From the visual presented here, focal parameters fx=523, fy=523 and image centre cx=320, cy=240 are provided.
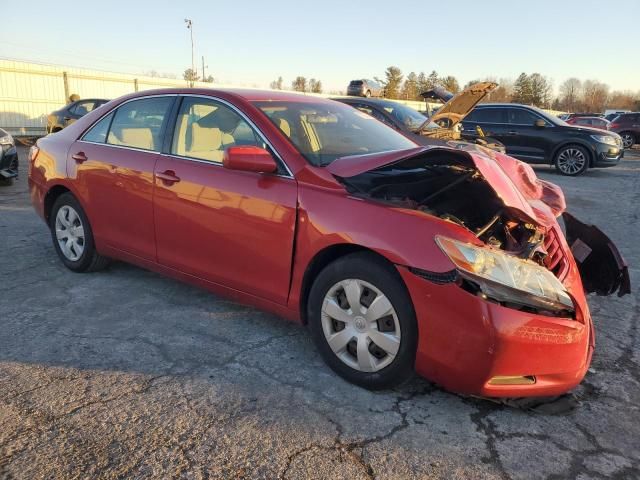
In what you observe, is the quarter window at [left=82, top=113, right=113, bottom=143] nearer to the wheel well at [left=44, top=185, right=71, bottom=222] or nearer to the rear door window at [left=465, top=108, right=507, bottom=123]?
the wheel well at [left=44, top=185, right=71, bottom=222]

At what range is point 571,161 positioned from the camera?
12.8 metres

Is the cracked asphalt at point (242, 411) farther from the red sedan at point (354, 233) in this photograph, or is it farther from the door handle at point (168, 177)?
the door handle at point (168, 177)

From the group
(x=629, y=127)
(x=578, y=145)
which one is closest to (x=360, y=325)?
(x=578, y=145)

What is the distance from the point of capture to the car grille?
2.77 meters

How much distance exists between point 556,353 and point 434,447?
0.73 meters

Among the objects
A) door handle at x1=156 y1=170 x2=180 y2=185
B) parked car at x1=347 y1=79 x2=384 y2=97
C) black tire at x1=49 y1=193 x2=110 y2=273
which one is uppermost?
parked car at x1=347 y1=79 x2=384 y2=97

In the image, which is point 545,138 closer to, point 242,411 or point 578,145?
point 578,145

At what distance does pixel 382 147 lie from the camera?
12.0 ft

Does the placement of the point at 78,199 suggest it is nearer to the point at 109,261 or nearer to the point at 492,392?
the point at 109,261

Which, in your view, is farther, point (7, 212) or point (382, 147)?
point (7, 212)

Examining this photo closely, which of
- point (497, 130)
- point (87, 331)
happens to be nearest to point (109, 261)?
point (87, 331)

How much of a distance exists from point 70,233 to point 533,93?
79933 millimetres

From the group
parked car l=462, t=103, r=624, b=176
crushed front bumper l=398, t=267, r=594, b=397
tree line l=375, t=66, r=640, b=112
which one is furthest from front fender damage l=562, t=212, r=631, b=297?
tree line l=375, t=66, r=640, b=112

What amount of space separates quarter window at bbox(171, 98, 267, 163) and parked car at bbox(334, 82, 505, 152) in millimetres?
4215
